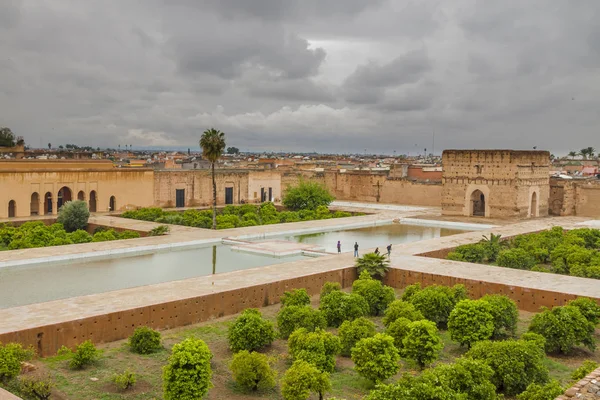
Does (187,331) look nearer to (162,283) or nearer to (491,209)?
(162,283)

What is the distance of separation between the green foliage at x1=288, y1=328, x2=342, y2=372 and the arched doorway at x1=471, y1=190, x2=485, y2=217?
20445 mm

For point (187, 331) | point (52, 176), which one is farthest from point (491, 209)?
point (187, 331)

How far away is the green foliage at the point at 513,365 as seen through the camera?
7.38 m

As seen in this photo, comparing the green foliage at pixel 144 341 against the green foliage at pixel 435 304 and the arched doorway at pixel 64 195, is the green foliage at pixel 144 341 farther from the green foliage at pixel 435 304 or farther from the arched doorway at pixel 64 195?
the arched doorway at pixel 64 195

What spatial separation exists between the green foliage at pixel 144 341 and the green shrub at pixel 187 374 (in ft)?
5.59

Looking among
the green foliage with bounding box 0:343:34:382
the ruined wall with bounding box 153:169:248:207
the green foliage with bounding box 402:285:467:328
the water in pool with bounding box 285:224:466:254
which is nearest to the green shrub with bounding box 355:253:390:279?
the water in pool with bounding box 285:224:466:254

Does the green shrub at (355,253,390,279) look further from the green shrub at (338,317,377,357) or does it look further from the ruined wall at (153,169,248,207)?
the ruined wall at (153,169,248,207)

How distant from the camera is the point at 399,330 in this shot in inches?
344

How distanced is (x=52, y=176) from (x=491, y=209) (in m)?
17.4

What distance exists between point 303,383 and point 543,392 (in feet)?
8.17

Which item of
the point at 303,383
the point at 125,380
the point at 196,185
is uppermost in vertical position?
the point at 196,185

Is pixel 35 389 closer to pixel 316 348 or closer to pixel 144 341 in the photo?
pixel 144 341

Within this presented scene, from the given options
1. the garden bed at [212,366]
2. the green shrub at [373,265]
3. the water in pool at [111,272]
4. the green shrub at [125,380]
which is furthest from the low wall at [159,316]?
the water in pool at [111,272]

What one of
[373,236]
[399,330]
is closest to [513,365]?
[399,330]
